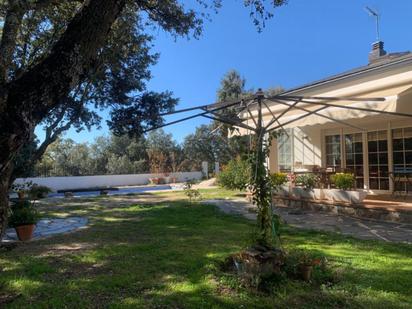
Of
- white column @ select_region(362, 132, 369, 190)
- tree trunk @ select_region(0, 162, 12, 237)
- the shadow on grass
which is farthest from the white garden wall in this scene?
tree trunk @ select_region(0, 162, 12, 237)

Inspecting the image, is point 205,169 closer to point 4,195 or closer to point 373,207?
point 373,207

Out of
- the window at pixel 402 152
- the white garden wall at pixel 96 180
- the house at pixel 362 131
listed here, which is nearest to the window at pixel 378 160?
the house at pixel 362 131

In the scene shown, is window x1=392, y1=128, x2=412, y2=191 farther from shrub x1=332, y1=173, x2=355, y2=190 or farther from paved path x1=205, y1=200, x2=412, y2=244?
paved path x1=205, y1=200, x2=412, y2=244

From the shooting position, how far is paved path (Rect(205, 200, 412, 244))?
911 cm

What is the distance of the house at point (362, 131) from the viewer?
37.8 feet

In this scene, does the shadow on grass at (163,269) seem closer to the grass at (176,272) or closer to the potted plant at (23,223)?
the grass at (176,272)

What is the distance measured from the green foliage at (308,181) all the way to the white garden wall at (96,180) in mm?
24123

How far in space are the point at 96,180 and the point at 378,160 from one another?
27985 millimetres

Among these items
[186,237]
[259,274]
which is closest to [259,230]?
[259,274]

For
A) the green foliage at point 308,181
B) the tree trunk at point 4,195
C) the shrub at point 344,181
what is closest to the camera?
the tree trunk at point 4,195

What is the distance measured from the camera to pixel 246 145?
662 centimetres

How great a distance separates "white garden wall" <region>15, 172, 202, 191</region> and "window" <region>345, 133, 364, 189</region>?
23.8 metres

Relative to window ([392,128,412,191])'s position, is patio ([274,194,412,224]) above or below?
below

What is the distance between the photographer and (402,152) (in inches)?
525
